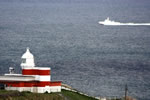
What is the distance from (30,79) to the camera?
36.2 metres

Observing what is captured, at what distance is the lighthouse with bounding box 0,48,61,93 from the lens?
36062 millimetres

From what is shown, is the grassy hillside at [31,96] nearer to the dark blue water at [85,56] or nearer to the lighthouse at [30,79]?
the lighthouse at [30,79]

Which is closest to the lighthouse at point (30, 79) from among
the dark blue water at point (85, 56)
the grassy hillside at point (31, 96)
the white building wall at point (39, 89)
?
the white building wall at point (39, 89)

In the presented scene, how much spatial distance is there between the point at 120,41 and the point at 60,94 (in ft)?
219

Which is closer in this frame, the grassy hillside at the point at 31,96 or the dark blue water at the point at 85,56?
the grassy hillside at the point at 31,96

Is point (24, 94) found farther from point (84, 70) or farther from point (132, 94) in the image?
point (84, 70)

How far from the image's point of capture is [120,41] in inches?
4045

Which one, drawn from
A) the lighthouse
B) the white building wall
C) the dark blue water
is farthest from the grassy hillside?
the dark blue water

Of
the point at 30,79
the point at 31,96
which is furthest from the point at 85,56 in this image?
the point at 31,96

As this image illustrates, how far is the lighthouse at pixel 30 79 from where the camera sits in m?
36.1

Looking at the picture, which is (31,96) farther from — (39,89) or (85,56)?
(85,56)

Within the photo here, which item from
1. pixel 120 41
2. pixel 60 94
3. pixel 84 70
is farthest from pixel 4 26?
pixel 60 94

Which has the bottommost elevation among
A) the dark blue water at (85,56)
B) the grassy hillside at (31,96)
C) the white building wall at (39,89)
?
the grassy hillside at (31,96)

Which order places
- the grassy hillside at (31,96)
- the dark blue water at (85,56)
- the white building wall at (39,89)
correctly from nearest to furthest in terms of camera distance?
the grassy hillside at (31,96) → the white building wall at (39,89) → the dark blue water at (85,56)
